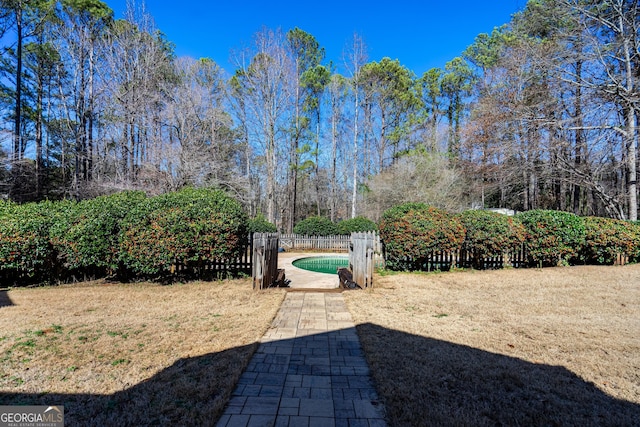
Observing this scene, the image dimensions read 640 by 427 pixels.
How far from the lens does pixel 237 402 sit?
213cm

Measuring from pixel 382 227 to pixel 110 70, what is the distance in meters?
16.4

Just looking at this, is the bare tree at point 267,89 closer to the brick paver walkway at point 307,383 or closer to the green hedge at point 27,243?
the green hedge at point 27,243

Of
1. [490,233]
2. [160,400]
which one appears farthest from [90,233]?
[490,233]

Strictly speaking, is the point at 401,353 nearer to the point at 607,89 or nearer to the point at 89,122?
the point at 607,89

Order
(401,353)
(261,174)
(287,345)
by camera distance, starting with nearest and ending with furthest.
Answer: (401,353) < (287,345) < (261,174)

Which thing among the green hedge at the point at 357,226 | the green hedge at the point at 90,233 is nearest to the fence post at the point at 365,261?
the green hedge at the point at 90,233

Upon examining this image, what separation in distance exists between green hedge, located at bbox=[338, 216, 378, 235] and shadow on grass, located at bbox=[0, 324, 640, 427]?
14123 mm

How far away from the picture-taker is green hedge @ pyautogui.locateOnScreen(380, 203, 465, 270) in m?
8.03

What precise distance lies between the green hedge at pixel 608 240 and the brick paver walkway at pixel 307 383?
349 inches

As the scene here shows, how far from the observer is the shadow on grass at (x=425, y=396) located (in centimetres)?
194

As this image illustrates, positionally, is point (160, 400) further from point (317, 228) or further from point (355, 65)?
point (355, 65)

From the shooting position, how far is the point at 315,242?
57.1 feet

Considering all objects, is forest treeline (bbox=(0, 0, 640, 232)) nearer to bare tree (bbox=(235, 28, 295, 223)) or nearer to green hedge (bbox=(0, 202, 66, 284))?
bare tree (bbox=(235, 28, 295, 223))

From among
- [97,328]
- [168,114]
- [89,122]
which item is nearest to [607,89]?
[97,328]
